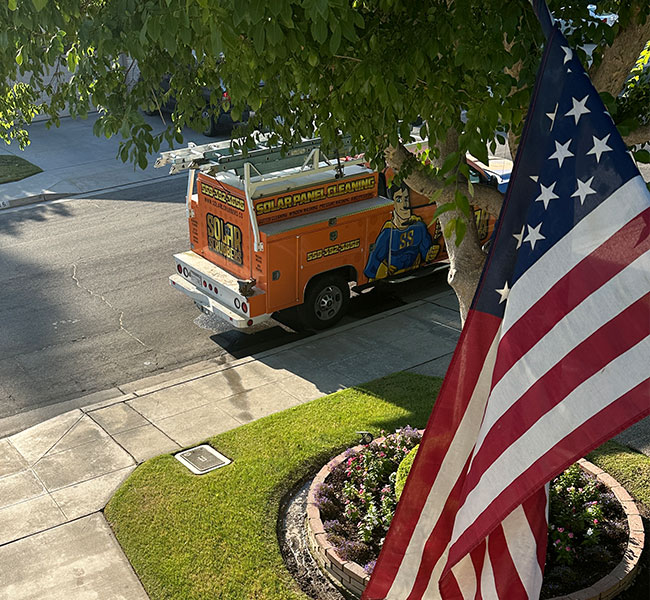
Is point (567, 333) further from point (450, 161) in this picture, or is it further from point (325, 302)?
point (325, 302)

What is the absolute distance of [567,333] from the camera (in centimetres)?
366

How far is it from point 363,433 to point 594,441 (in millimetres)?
5328

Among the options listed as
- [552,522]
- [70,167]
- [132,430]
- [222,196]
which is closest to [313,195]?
[222,196]

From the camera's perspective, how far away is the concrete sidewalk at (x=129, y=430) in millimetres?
7449

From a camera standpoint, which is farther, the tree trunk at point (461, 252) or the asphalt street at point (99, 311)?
the asphalt street at point (99, 311)

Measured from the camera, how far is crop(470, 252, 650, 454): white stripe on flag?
351cm

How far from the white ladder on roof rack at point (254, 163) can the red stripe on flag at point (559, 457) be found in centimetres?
747

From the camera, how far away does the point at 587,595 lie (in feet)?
21.5

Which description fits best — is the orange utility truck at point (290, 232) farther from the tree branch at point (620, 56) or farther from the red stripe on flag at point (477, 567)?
the red stripe on flag at point (477, 567)

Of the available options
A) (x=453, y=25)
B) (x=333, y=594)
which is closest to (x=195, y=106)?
(x=453, y=25)

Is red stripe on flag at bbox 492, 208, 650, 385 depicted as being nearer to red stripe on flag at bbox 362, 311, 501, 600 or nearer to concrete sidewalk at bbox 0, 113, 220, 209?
red stripe on flag at bbox 362, 311, 501, 600

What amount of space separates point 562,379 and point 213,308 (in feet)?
28.1

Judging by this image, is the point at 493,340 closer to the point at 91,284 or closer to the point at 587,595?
the point at 587,595

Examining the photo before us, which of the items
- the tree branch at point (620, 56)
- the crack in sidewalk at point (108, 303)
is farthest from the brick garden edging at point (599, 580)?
the crack in sidewalk at point (108, 303)
